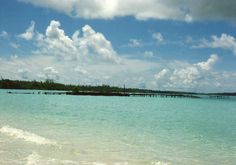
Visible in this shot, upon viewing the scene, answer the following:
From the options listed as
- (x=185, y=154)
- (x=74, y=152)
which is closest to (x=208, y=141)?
(x=185, y=154)

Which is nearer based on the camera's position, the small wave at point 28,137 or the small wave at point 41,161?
the small wave at point 41,161

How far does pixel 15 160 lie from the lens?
49.3 ft

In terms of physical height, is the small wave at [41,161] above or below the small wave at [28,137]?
below

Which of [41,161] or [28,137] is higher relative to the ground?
[28,137]

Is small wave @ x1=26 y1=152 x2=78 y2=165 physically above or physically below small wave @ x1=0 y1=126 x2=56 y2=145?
below

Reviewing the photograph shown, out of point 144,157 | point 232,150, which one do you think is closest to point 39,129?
point 144,157

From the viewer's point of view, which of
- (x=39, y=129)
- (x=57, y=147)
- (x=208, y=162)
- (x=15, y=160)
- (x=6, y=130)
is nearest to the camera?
(x=15, y=160)

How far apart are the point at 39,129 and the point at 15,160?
12.0 meters

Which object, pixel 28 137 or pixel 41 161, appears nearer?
pixel 41 161

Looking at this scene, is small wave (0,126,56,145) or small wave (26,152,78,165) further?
small wave (0,126,56,145)

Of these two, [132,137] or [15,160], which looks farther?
[132,137]

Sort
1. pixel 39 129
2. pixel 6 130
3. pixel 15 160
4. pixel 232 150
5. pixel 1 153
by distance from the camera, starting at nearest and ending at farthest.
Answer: pixel 15 160 → pixel 1 153 → pixel 232 150 → pixel 6 130 → pixel 39 129

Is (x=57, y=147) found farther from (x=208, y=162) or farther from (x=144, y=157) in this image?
(x=208, y=162)

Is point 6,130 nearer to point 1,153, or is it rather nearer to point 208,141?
point 1,153
